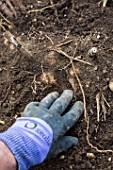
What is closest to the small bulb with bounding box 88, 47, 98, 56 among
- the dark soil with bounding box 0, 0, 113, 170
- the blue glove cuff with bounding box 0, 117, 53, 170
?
the dark soil with bounding box 0, 0, 113, 170

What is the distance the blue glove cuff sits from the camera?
1830 millimetres

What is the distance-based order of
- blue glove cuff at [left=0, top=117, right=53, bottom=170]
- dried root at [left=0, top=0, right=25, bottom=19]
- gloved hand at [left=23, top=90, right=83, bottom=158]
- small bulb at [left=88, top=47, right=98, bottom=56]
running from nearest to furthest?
blue glove cuff at [left=0, top=117, right=53, bottom=170] → gloved hand at [left=23, top=90, right=83, bottom=158] → small bulb at [left=88, top=47, right=98, bottom=56] → dried root at [left=0, top=0, right=25, bottom=19]

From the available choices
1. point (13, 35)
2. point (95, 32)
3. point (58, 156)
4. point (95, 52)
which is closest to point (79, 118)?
point (58, 156)

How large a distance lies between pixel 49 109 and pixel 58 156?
244mm

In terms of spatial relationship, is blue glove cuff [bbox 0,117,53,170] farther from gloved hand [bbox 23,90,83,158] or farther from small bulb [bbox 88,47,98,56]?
small bulb [bbox 88,47,98,56]

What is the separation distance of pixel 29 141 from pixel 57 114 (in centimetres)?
22

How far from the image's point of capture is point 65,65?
2.18 meters

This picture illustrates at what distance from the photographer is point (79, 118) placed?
6.69 ft

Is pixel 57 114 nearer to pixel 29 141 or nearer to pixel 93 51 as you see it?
pixel 29 141

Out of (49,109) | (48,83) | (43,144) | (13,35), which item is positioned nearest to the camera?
Result: (43,144)

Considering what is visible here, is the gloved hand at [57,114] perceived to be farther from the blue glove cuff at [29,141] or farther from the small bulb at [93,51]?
the small bulb at [93,51]

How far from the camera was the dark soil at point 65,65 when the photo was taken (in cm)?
197

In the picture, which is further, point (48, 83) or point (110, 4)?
point (110, 4)

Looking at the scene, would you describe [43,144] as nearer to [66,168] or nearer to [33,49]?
[66,168]
